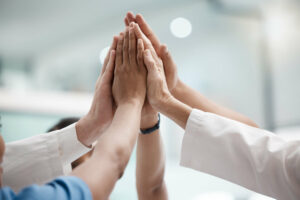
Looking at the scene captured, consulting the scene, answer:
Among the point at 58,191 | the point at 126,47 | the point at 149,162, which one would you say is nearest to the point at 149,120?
the point at 149,162

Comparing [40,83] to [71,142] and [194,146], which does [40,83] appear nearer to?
[71,142]

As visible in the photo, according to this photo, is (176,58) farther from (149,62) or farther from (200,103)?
(149,62)

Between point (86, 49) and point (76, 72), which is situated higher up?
point (86, 49)

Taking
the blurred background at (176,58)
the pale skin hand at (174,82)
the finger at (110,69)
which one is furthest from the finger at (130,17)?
the blurred background at (176,58)

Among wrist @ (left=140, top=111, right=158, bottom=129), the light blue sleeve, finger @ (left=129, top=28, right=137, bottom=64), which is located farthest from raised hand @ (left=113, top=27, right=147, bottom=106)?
the light blue sleeve

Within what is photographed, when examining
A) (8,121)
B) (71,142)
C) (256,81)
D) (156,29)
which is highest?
(156,29)

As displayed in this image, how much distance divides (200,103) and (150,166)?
264 millimetres

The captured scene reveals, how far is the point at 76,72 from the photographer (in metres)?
2.18

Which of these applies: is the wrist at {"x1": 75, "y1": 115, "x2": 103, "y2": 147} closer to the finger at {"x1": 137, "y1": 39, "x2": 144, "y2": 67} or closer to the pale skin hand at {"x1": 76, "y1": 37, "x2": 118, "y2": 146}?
the pale skin hand at {"x1": 76, "y1": 37, "x2": 118, "y2": 146}

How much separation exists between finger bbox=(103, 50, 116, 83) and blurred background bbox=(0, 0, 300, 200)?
2.80 ft

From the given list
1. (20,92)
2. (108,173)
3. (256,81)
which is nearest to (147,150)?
(108,173)

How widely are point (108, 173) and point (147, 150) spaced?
435 mm

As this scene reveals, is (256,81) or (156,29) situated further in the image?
(256,81)

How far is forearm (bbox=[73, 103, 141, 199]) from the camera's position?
0.46m
